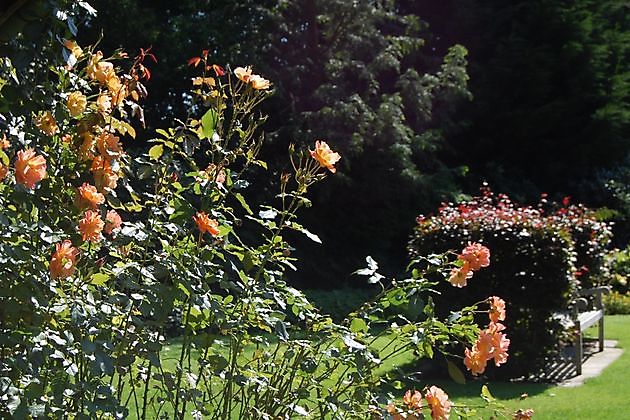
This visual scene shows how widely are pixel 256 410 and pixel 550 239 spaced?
5.44 meters

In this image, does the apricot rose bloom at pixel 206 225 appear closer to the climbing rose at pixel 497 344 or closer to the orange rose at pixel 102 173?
the orange rose at pixel 102 173

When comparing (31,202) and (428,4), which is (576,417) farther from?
(428,4)

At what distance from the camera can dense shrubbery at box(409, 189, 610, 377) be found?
25.2ft

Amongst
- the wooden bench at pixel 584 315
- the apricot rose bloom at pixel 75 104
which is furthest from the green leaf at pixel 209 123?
the wooden bench at pixel 584 315

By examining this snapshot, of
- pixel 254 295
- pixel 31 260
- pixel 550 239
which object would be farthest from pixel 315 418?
pixel 550 239

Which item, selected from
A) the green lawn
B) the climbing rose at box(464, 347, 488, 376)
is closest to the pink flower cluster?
the climbing rose at box(464, 347, 488, 376)

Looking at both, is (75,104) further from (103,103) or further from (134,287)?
(134,287)

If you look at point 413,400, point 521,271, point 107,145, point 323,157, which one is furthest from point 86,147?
point 521,271

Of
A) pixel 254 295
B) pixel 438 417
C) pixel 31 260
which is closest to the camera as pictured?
pixel 31 260

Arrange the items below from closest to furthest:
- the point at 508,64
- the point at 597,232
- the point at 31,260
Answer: the point at 31,260 → the point at 597,232 → the point at 508,64

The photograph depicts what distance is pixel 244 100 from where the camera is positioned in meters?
2.95

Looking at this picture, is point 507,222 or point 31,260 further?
point 507,222

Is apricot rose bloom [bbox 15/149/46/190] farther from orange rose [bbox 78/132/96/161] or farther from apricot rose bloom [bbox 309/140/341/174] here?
apricot rose bloom [bbox 309/140/341/174]

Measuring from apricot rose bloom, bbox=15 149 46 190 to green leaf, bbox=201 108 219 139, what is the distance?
616mm
